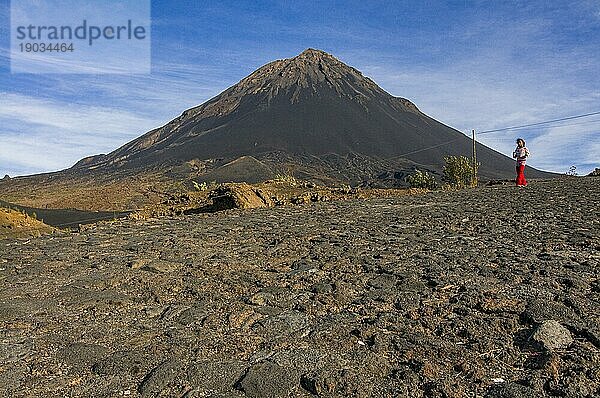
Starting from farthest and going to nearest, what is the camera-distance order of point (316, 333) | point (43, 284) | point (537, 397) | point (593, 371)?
point (43, 284) < point (316, 333) < point (593, 371) < point (537, 397)

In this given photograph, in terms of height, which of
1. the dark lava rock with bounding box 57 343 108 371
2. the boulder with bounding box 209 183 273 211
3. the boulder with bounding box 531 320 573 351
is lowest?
the dark lava rock with bounding box 57 343 108 371

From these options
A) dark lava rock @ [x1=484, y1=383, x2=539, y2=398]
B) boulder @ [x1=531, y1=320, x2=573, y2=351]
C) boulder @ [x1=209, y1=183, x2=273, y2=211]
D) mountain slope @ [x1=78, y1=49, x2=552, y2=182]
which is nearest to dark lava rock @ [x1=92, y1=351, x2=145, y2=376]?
dark lava rock @ [x1=484, y1=383, x2=539, y2=398]

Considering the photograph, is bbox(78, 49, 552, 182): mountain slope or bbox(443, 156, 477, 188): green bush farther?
bbox(78, 49, 552, 182): mountain slope

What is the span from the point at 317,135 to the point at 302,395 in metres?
130

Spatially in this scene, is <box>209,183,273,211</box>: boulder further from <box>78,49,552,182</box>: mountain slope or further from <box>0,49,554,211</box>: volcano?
<box>78,49,552,182</box>: mountain slope

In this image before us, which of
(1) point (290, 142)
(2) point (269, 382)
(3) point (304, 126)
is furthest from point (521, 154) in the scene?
(3) point (304, 126)

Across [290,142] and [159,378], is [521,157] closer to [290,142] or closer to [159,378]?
[159,378]

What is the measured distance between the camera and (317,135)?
13125 cm

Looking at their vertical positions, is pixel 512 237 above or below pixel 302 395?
above

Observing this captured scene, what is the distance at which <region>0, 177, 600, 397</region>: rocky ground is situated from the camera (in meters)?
2.73

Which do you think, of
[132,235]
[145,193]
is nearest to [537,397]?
[132,235]

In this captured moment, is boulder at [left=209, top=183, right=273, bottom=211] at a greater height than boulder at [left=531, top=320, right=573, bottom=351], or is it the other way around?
boulder at [left=209, top=183, right=273, bottom=211]

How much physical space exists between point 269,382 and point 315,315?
101 cm

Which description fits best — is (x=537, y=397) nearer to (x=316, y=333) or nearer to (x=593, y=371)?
(x=593, y=371)
